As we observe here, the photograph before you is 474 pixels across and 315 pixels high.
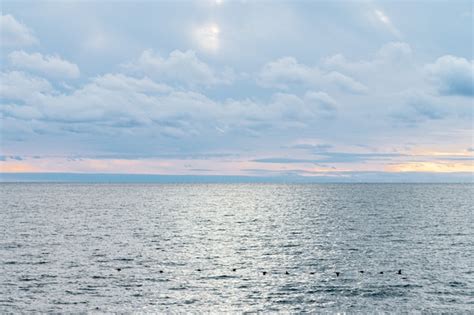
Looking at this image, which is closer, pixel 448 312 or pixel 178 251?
pixel 448 312

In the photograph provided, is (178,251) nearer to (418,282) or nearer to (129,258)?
(129,258)

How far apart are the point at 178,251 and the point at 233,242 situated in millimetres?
14580

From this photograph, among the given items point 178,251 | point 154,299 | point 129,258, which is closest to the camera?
point 154,299

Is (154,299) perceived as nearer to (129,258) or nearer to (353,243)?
(129,258)

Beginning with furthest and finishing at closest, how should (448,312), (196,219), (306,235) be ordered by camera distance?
(196,219) < (306,235) < (448,312)

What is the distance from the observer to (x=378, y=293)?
55125 mm

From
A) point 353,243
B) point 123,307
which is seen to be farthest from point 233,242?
point 123,307

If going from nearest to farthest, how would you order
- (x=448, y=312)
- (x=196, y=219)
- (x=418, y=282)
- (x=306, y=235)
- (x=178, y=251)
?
(x=448, y=312), (x=418, y=282), (x=178, y=251), (x=306, y=235), (x=196, y=219)

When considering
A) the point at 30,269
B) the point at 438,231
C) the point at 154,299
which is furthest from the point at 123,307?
the point at 438,231

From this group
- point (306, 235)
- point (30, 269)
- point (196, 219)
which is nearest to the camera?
point (30, 269)

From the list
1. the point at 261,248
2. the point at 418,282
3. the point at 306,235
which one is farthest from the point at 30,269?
the point at 306,235

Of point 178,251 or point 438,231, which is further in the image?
point 438,231

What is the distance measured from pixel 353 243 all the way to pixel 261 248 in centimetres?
1786

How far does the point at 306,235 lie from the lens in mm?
104562
